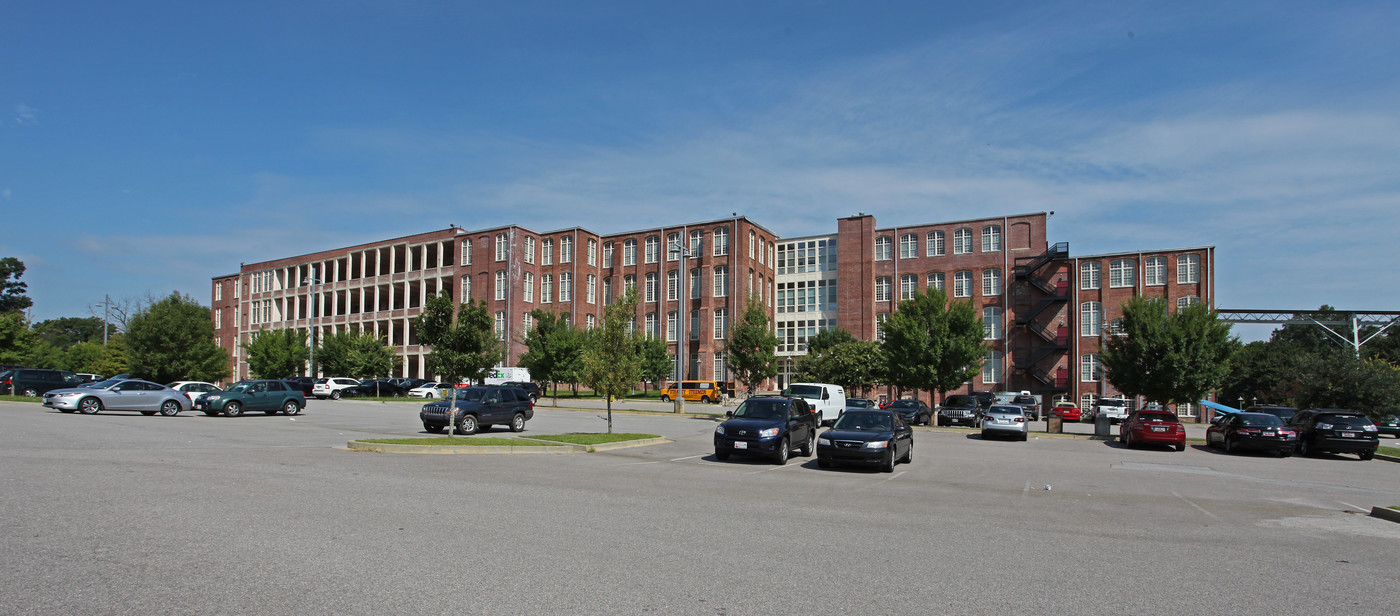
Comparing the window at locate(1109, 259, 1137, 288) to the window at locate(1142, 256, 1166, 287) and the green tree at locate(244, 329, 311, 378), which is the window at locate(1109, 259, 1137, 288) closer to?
the window at locate(1142, 256, 1166, 287)

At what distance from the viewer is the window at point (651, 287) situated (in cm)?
7831

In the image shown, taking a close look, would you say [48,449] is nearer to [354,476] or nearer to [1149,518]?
[354,476]

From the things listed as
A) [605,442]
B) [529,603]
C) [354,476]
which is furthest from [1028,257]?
[529,603]

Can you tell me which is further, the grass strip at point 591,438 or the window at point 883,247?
the window at point 883,247

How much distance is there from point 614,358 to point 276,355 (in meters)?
65.8

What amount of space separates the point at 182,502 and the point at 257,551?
3.40 meters

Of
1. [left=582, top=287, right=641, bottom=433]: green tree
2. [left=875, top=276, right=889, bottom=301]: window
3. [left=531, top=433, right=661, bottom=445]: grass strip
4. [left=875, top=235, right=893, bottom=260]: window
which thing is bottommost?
[left=531, top=433, right=661, bottom=445]: grass strip

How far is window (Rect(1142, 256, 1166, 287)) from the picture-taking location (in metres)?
62.8

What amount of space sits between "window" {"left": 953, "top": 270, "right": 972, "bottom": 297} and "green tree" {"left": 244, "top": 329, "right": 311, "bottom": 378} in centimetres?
6224

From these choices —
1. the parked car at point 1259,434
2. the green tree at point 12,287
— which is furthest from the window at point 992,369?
the green tree at point 12,287

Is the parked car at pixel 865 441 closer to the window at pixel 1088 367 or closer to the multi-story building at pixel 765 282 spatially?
the multi-story building at pixel 765 282

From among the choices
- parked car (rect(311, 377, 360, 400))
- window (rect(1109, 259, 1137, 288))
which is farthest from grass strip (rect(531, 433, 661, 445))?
window (rect(1109, 259, 1137, 288))

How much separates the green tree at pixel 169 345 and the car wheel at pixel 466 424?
1626 inches

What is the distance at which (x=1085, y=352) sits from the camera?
63656 mm
